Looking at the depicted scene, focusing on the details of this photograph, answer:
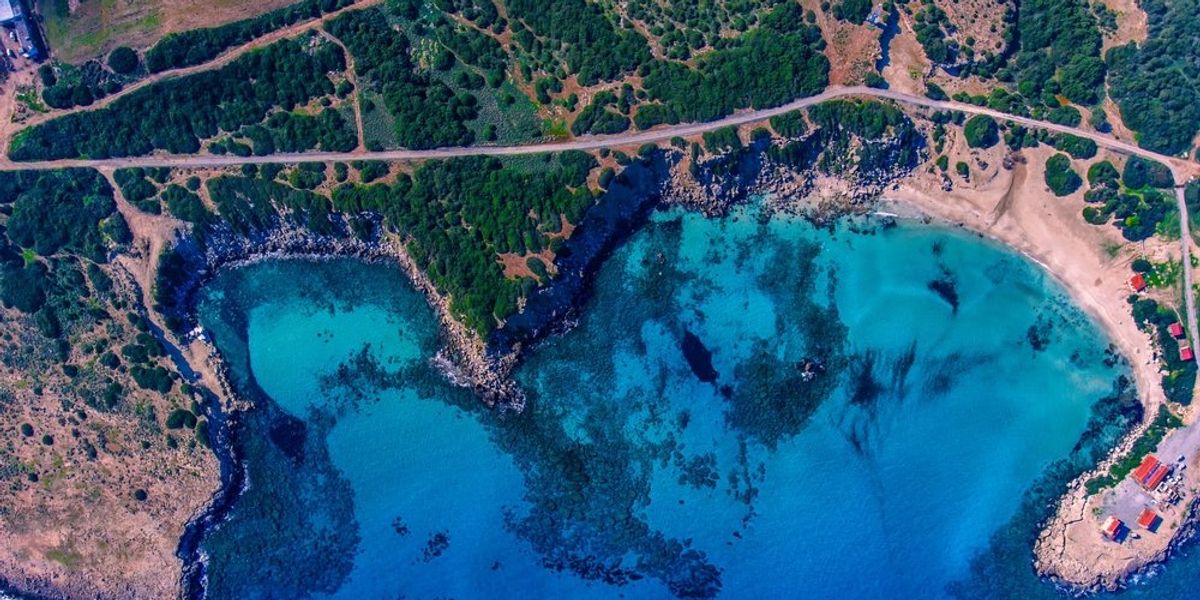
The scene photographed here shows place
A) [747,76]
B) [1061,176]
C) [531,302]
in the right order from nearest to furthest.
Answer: [531,302] < [747,76] < [1061,176]

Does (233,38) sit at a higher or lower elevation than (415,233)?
higher

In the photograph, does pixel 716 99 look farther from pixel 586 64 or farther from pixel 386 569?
pixel 386 569

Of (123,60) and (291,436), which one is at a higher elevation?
(123,60)

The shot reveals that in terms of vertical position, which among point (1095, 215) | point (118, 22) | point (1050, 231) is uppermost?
point (118, 22)

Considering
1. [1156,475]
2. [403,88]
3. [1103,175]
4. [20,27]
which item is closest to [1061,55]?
[1103,175]

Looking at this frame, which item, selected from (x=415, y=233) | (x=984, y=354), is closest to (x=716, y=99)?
(x=415, y=233)

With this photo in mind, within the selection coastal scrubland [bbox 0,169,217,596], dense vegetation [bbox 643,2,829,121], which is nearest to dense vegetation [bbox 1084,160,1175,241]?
dense vegetation [bbox 643,2,829,121]

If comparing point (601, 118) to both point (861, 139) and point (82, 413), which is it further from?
point (82, 413)

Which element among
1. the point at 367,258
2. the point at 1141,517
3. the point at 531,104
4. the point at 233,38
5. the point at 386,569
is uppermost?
the point at 233,38
